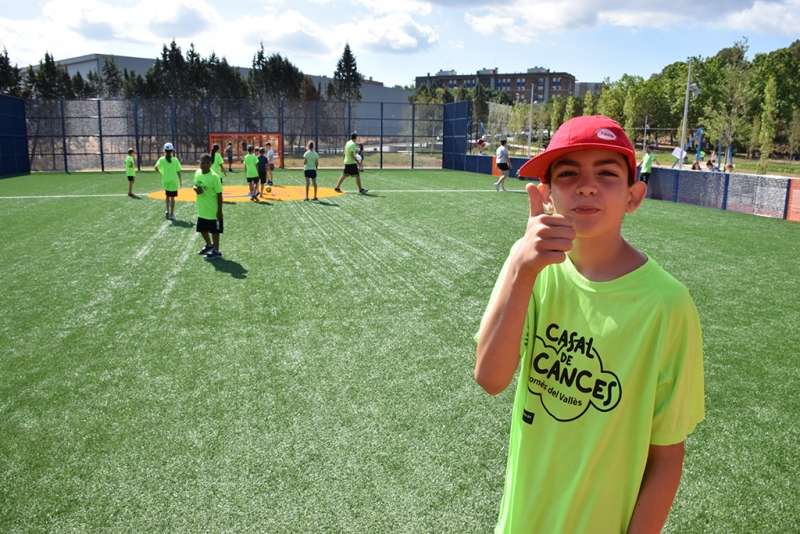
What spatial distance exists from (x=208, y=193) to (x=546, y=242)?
32.4ft

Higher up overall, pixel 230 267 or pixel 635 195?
pixel 635 195

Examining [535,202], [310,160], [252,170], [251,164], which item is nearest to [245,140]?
[252,170]

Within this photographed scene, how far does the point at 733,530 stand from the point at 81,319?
7.17 meters

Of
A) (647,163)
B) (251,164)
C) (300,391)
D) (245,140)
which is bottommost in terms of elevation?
(300,391)

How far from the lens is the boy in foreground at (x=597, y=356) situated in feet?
4.94

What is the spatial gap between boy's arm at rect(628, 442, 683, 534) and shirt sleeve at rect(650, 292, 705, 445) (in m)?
0.04

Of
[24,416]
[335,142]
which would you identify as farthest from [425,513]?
[335,142]

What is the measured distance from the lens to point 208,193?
34.1 feet

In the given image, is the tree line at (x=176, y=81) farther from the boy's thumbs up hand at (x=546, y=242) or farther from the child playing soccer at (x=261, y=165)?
the boy's thumbs up hand at (x=546, y=242)

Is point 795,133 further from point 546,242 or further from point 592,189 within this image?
point 546,242

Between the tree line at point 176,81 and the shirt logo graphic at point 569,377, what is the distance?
5333cm

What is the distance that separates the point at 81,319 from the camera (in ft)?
23.7

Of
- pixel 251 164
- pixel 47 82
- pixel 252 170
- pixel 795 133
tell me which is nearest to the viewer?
pixel 251 164

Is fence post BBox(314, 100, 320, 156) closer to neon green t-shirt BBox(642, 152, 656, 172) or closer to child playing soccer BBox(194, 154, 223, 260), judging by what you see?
neon green t-shirt BBox(642, 152, 656, 172)
